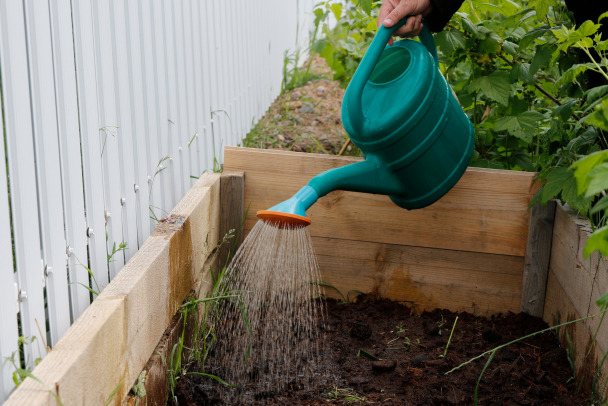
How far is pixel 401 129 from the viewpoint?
6.05 feet

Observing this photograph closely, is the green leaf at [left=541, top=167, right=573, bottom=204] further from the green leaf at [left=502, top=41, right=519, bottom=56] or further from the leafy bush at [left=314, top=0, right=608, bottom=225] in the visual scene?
the green leaf at [left=502, top=41, right=519, bottom=56]

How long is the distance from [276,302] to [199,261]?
335 mm

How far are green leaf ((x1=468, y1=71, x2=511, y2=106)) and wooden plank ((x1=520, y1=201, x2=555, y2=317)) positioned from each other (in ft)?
1.20

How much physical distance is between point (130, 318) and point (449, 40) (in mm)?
1297

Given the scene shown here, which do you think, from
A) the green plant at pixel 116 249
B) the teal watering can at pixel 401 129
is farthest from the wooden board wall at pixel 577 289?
the green plant at pixel 116 249

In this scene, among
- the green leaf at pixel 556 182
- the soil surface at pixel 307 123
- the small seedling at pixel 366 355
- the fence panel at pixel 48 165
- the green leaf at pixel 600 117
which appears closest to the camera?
the green leaf at pixel 600 117

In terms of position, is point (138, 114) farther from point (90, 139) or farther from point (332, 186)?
point (332, 186)

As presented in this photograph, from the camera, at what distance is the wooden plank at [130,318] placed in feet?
3.85

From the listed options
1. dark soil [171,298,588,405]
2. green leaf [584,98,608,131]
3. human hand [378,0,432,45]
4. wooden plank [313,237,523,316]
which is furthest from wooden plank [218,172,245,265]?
green leaf [584,98,608,131]

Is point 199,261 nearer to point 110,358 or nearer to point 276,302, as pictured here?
point 276,302

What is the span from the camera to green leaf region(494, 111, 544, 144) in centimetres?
205

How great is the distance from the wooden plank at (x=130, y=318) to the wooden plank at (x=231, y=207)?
113 millimetres

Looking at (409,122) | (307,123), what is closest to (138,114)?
(409,122)

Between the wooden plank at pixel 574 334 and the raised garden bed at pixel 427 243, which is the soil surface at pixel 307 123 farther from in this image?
the wooden plank at pixel 574 334
